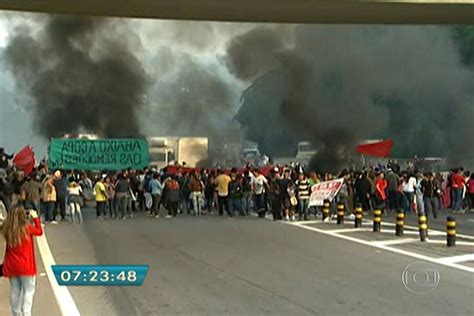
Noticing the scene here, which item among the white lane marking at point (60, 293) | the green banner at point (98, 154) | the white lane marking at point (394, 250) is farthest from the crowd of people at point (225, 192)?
the white lane marking at point (60, 293)

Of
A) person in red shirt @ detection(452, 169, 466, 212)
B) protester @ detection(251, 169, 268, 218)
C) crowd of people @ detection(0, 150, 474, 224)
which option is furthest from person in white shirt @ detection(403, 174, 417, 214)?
protester @ detection(251, 169, 268, 218)

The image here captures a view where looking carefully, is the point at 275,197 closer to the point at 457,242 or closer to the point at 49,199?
the point at 49,199

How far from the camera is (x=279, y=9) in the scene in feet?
45.5

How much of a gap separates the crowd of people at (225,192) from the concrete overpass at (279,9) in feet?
19.6

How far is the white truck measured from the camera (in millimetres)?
36844

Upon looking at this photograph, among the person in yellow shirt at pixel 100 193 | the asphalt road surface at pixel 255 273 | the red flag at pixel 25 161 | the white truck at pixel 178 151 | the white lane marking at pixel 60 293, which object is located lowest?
the white lane marking at pixel 60 293

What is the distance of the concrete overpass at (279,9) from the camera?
1295cm

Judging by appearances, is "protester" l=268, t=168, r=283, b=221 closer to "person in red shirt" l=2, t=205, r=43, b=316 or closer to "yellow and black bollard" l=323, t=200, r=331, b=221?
"yellow and black bollard" l=323, t=200, r=331, b=221

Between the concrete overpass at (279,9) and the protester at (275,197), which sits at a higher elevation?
the concrete overpass at (279,9)

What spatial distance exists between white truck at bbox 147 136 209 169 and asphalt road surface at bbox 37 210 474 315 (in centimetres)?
1878
